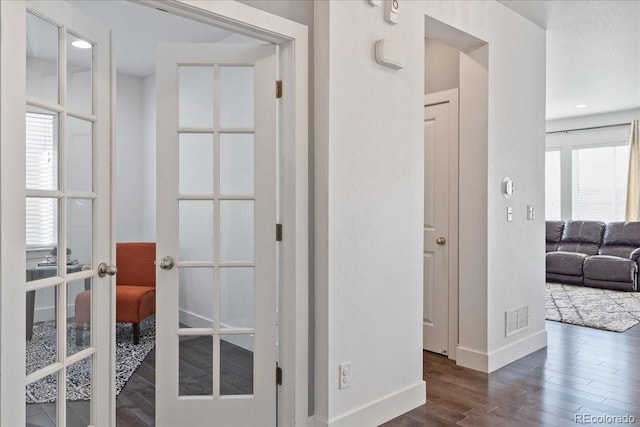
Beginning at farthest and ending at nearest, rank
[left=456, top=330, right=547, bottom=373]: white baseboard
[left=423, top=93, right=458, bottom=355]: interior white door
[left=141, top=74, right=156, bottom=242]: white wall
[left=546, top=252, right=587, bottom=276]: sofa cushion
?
1. [left=546, top=252, right=587, bottom=276]: sofa cushion
2. [left=141, top=74, right=156, bottom=242]: white wall
3. [left=423, top=93, right=458, bottom=355]: interior white door
4. [left=456, top=330, right=547, bottom=373]: white baseboard

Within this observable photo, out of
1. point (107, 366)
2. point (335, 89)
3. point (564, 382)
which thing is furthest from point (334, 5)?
point (564, 382)

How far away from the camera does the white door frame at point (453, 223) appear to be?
3.67 meters

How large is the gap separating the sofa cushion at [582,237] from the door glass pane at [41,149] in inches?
318

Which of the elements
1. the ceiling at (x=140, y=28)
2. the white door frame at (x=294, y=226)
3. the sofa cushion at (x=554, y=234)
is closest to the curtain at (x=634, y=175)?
the sofa cushion at (x=554, y=234)

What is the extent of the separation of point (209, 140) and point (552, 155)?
845 cm

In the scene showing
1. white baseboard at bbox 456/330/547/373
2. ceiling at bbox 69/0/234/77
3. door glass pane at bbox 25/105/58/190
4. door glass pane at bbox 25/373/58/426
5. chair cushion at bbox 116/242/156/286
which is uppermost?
ceiling at bbox 69/0/234/77

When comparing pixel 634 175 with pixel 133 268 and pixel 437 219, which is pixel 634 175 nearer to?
pixel 437 219

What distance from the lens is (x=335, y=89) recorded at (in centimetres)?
238

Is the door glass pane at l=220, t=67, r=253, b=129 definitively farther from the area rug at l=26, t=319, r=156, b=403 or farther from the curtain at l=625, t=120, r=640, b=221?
the curtain at l=625, t=120, r=640, b=221

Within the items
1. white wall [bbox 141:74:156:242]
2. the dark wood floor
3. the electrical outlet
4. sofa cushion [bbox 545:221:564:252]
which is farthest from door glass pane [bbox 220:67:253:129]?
sofa cushion [bbox 545:221:564:252]

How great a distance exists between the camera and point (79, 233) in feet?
6.58

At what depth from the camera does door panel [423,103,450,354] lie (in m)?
3.79

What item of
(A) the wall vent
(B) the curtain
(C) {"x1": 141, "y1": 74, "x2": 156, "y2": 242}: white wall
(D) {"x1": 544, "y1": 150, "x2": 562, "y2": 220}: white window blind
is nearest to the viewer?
(A) the wall vent

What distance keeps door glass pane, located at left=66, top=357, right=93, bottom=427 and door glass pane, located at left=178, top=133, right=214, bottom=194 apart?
3.11 feet
